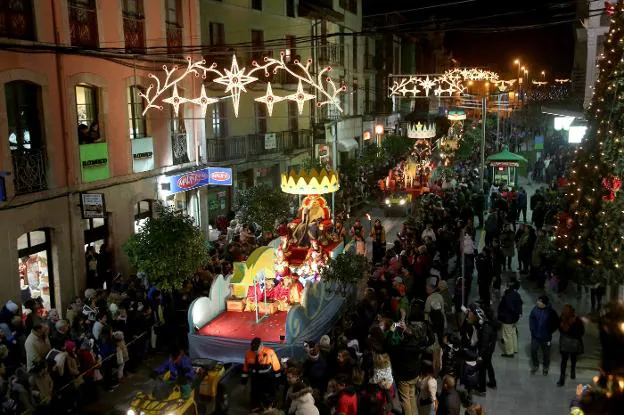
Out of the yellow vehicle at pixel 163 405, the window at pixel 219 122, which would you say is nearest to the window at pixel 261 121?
the window at pixel 219 122

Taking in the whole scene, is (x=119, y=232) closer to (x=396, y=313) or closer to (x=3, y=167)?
(x=3, y=167)

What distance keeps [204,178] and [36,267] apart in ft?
23.9

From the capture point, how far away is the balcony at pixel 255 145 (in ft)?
81.7

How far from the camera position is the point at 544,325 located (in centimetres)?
1118

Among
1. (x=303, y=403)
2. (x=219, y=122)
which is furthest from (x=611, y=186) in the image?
(x=219, y=122)

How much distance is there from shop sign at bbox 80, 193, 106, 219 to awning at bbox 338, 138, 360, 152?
2441cm

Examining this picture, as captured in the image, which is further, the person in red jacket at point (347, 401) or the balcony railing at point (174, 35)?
the balcony railing at point (174, 35)

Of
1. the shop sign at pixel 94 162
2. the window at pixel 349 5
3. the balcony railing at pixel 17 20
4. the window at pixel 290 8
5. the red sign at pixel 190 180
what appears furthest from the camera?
the window at pixel 349 5

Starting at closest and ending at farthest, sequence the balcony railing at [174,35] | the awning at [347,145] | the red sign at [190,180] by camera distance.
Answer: the red sign at [190,180] → the balcony railing at [174,35] → the awning at [347,145]

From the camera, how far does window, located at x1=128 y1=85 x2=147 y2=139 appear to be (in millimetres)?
18156

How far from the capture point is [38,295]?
581 inches

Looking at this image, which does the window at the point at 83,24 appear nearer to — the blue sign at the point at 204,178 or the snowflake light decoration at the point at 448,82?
the blue sign at the point at 204,178

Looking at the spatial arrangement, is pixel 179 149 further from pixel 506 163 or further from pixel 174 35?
pixel 506 163

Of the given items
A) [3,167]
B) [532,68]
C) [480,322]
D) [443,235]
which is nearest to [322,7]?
[443,235]
